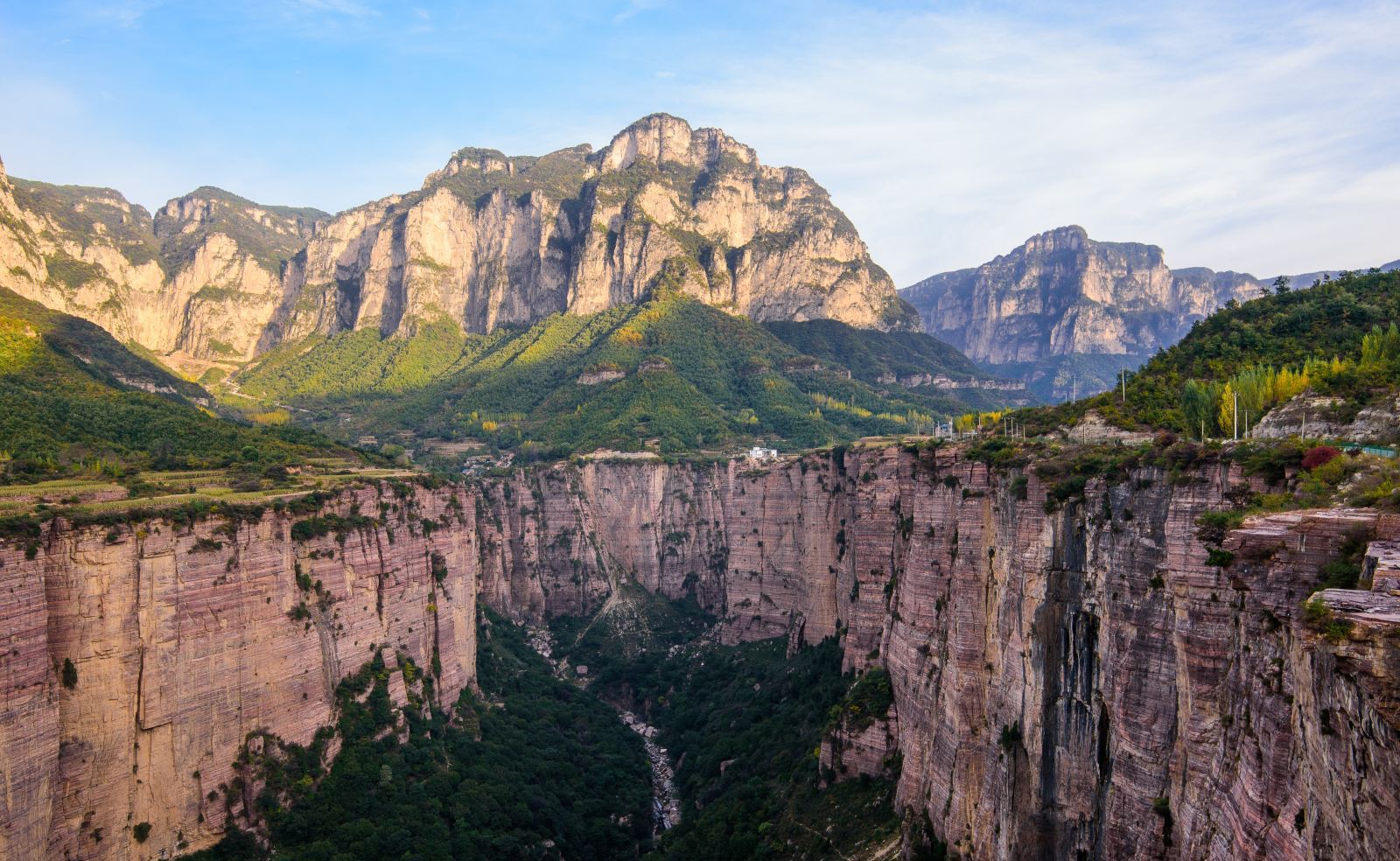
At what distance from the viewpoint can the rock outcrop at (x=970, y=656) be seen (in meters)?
13.4

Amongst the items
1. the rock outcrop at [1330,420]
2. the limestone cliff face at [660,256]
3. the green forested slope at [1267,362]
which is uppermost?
the limestone cliff face at [660,256]

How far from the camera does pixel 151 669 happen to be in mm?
34000

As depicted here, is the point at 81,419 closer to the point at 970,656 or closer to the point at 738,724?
the point at 738,724

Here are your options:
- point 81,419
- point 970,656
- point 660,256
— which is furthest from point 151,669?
point 660,256

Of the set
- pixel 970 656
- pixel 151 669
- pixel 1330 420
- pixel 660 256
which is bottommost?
pixel 151 669

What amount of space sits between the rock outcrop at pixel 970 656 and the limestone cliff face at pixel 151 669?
10 cm

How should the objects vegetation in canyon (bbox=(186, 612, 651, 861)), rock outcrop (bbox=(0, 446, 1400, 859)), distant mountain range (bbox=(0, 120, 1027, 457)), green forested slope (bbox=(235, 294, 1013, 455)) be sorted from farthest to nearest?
distant mountain range (bbox=(0, 120, 1027, 457)) → green forested slope (bbox=(235, 294, 1013, 455)) → vegetation in canyon (bbox=(186, 612, 651, 861)) → rock outcrop (bbox=(0, 446, 1400, 859))

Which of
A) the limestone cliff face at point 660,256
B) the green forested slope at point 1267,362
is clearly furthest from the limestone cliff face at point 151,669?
the limestone cliff face at point 660,256

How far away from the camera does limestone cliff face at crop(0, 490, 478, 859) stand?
2991 centimetres

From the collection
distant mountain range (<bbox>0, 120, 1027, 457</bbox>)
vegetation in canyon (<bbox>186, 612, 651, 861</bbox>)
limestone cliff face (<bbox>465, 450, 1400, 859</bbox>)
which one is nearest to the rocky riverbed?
Result: vegetation in canyon (<bbox>186, 612, 651, 861</bbox>)

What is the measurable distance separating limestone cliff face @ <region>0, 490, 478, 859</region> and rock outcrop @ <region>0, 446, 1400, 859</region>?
0.10m

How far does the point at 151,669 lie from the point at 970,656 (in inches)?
1228

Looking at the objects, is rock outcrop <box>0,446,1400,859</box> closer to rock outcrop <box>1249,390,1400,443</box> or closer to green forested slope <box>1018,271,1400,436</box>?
rock outcrop <box>1249,390,1400,443</box>

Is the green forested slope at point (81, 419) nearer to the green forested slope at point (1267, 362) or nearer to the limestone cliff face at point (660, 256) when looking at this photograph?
the green forested slope at point (1267, 362)
